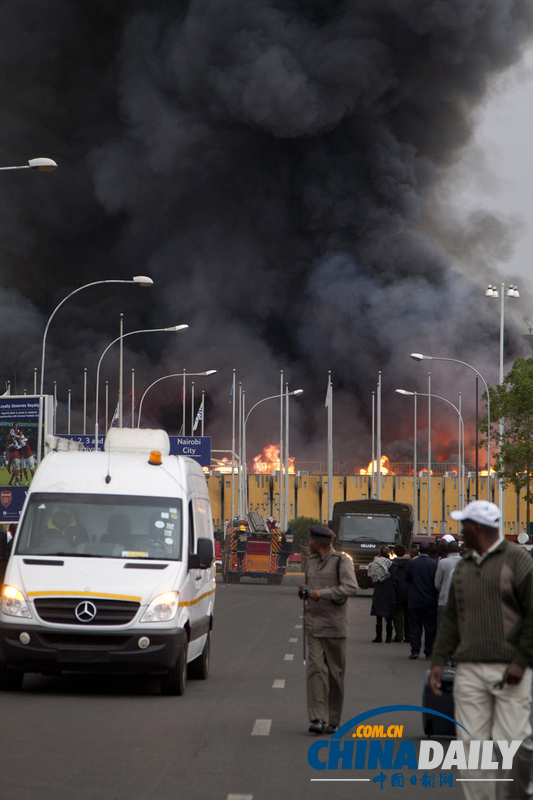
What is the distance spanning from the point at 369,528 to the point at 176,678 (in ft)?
86.1

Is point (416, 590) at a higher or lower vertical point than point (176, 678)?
higher

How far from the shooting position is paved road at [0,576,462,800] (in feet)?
22.8

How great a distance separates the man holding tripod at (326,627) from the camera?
9.08m

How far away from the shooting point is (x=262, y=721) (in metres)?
9.73

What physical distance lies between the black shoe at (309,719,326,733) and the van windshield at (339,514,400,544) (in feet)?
90.4

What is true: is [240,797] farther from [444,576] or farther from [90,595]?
[444,576]

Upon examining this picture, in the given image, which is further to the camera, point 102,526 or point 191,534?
point 191,534

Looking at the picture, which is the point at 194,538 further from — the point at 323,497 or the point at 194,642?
the point at 323,497

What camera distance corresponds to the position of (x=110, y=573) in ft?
36.0

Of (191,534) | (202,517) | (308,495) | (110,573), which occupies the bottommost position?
(110,573)

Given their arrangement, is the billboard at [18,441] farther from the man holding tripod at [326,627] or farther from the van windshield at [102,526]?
the man holding tripod at [326,627]

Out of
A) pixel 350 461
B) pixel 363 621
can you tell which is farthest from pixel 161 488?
pixel 350 461

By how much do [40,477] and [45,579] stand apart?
5.06 ft

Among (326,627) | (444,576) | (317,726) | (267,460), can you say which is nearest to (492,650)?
(317,726)
